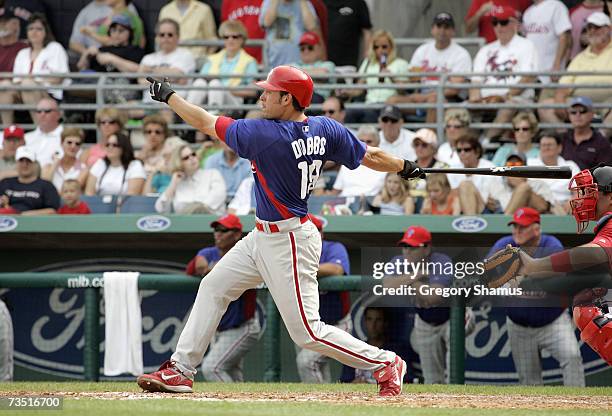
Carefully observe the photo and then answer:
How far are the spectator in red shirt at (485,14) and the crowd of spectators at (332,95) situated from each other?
0.7 inches

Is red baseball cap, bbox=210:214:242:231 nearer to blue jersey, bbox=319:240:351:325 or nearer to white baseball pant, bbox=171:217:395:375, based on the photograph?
blue jersey, bbox=319:240:351:325

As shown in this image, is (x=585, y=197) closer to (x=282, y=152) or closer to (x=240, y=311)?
(x=282, y=152)

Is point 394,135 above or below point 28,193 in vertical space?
above

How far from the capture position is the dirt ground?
20.3 feet

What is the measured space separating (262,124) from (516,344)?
12.6 ft

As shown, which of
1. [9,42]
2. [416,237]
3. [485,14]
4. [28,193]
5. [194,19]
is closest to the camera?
[416,237]

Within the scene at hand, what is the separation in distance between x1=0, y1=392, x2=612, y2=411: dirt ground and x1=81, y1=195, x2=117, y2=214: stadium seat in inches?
167

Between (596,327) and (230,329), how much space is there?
393 cm

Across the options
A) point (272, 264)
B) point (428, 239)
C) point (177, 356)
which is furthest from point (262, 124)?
point (428, 239)

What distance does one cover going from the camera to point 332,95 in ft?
39.3

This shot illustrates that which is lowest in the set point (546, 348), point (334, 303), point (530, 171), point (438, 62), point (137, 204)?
point (546, 348)

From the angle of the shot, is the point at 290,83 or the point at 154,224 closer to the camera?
the point at 290,83

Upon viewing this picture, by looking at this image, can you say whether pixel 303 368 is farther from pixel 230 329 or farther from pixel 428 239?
pixel 428 239

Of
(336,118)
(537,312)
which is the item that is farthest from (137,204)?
(537,312)
